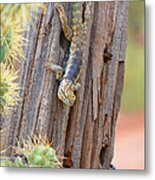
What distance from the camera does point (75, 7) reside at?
187 cm

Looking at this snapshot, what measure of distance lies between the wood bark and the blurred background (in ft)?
0.09

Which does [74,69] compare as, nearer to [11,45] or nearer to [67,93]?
[67,93]

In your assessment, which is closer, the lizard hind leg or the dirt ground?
the dirt ground

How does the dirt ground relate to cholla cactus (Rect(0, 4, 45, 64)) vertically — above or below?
below

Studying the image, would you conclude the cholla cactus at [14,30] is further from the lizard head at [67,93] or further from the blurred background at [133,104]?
the blurred background at [133,104]

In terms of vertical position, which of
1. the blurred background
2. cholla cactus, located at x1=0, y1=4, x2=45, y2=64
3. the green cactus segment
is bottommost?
the green cactus segment

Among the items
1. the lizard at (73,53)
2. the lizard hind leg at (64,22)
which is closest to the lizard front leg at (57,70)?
the lizard at (73,53)

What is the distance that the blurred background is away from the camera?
177cm

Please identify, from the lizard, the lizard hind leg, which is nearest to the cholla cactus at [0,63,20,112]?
the lizard

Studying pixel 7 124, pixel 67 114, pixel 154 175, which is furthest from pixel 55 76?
pixel 154 175

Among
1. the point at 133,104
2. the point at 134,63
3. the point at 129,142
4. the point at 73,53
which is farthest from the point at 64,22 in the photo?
the point at 129,142

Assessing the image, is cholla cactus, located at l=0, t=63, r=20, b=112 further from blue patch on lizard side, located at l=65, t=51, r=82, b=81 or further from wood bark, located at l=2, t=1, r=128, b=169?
blue patch on lizard side, located at l=65, t=51, r=82, b=81

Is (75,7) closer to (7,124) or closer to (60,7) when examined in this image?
(60,7)

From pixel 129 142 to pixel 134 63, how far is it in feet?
1.09
